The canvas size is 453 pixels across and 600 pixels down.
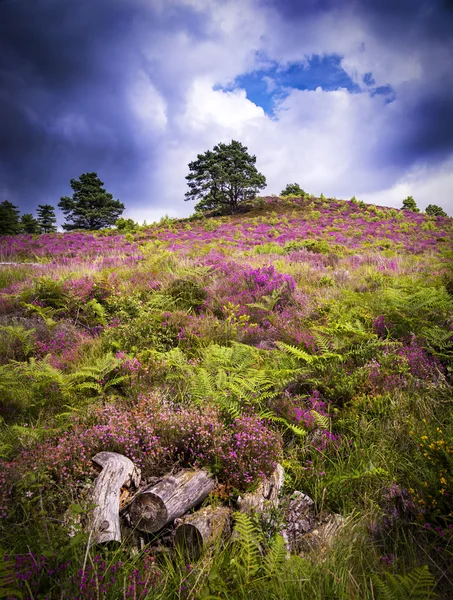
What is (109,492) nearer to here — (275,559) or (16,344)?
(275,559)

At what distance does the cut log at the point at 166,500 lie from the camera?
2.06 meters

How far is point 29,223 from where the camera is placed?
45312mm

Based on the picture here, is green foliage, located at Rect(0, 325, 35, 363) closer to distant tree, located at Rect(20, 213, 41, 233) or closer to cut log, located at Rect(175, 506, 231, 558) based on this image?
cut log, located at Rect(175, 506, 231, 558)

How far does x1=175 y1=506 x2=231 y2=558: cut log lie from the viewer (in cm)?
193

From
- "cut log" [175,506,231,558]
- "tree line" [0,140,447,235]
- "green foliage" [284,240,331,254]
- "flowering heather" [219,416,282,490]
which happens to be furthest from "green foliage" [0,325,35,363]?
"tree line" [0,140,447,235]

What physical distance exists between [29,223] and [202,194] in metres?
29.6

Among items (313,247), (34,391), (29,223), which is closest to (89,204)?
(29,223)

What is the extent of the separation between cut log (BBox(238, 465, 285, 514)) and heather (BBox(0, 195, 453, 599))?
0.26ft

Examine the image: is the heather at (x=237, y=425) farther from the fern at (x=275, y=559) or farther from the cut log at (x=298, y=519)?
the cut log at (x=298, y=519)

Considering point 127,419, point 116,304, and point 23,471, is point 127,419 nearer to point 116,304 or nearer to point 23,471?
point 23,471

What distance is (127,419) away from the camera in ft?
9.15

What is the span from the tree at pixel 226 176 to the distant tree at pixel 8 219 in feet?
85.4

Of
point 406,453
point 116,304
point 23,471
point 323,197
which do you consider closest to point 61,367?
point 116,304

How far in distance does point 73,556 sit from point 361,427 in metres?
2.42
